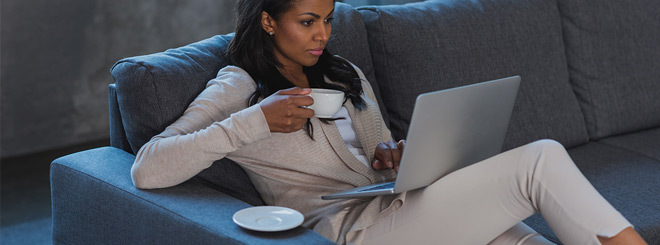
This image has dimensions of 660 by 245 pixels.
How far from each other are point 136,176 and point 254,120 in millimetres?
289

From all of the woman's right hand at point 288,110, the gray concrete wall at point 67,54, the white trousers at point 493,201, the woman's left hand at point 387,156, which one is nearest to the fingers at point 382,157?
the woman's left hand at point 387,156

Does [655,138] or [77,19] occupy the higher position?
[77,19]

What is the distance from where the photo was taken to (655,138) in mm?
2564

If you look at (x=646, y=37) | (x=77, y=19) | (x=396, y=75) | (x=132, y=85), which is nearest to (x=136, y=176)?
(x=132, y=85)

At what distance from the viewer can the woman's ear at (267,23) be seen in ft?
6.00

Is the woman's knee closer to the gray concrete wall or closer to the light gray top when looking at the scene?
the light gray top

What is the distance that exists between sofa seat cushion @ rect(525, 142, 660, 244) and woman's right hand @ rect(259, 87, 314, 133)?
0.74 meters

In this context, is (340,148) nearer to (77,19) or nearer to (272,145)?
(272,145)

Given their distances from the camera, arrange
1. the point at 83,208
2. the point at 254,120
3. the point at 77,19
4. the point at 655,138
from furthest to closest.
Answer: the point at 77,19 → the point at 655,138 → the point at 83,208 → the point at 254,120

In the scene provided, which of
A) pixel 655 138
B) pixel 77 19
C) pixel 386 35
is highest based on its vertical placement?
pixel 386 35

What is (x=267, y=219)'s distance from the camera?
1465 millimetres

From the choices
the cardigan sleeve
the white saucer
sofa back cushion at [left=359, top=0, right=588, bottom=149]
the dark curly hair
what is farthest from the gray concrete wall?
the white saucer

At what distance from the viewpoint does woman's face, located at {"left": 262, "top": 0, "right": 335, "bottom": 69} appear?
178 centimetres

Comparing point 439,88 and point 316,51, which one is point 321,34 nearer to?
point 316,51
